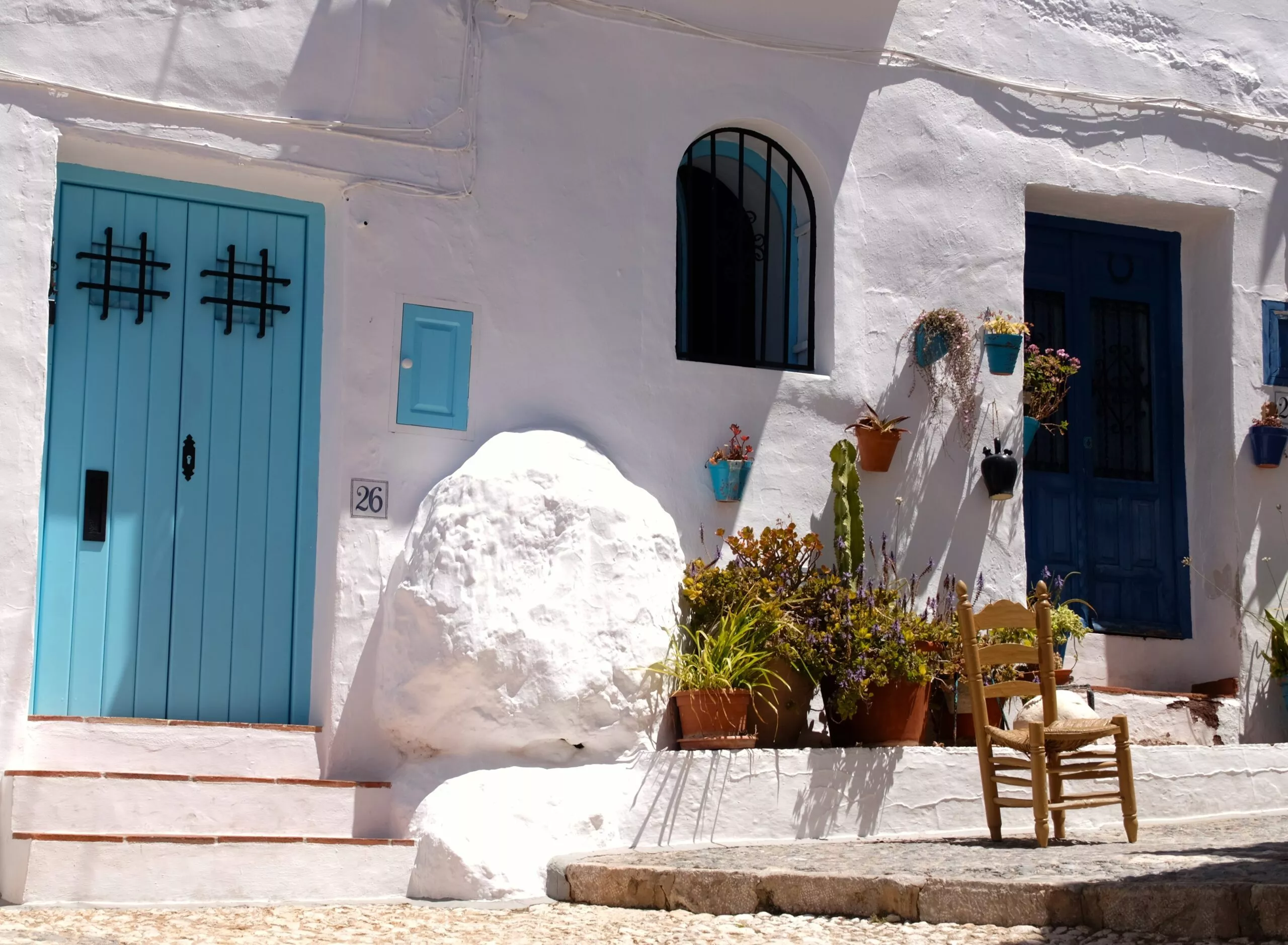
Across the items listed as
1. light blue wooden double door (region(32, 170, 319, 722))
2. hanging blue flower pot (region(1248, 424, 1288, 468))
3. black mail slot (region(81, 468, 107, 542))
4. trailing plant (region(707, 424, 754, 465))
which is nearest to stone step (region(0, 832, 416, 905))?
light blue wooden double door (region(32, 170, 319, 722))

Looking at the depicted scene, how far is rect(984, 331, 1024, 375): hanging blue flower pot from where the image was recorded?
8844 millimetres

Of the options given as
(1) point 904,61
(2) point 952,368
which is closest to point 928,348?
(2) point 952,368

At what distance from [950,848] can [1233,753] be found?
2858mm

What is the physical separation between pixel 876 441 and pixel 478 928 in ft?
12.8

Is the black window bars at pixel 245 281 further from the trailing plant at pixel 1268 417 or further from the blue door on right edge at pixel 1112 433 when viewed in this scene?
the trailing plant at pixel 1268 417

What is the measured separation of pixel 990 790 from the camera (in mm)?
6316

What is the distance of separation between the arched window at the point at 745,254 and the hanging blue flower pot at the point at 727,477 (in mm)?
730

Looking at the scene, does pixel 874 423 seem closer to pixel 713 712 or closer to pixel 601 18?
pixel 713 712

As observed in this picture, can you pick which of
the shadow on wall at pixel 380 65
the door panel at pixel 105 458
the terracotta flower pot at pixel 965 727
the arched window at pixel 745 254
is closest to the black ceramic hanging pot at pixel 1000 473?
the arched window at pixel 745 254

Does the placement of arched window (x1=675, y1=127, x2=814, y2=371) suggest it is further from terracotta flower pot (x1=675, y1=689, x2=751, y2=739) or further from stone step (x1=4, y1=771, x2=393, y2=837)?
stone step (x1=4, y1=771, x2=393, y2=837)

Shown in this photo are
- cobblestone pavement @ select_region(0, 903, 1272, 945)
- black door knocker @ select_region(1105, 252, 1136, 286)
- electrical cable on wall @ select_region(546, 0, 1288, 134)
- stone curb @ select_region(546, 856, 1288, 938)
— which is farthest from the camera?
black door knocker @ select_region(1105, 252, 1136, 286)

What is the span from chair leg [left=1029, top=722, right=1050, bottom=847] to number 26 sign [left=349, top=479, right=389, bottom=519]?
3044 millimetres

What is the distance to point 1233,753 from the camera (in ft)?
26.9

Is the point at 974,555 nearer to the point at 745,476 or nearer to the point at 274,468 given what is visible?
the point at 745,476
